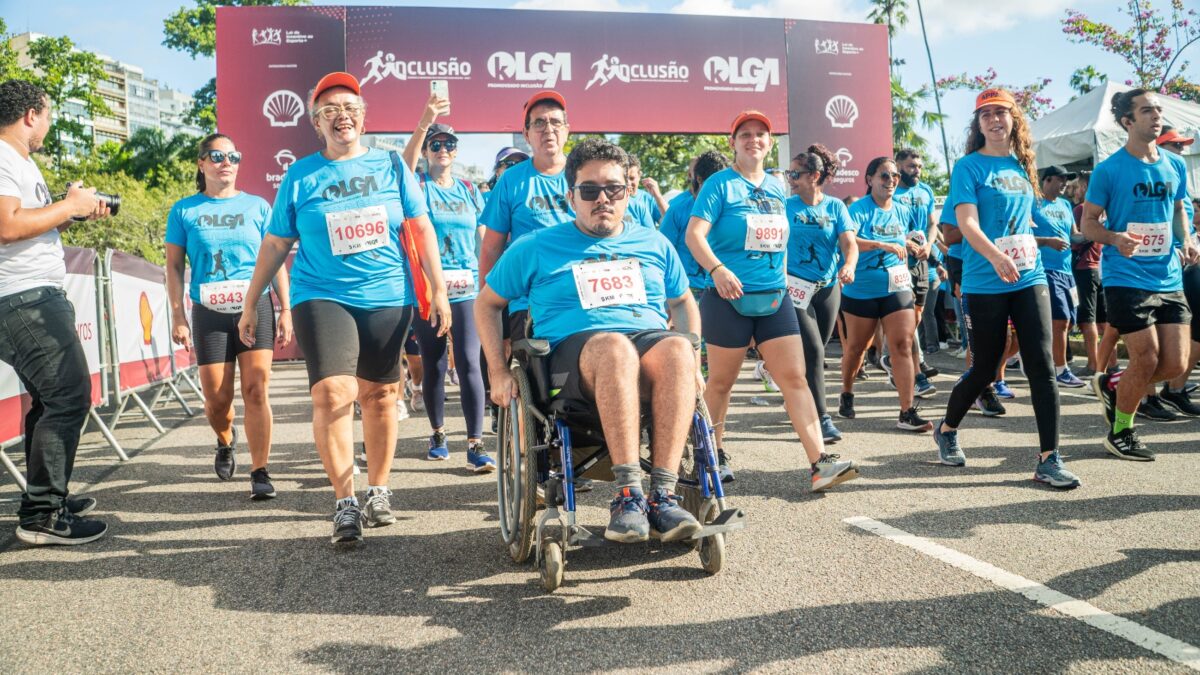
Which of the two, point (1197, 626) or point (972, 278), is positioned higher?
point (972, 278)

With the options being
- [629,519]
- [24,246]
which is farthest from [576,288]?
[24,246]

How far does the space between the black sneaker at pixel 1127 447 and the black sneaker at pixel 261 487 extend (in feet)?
15.4

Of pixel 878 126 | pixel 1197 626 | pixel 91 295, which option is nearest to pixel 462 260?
pixel 91 295

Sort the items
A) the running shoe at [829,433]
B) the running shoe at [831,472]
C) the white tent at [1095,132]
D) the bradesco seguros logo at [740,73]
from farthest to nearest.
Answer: the bradesco seguros logo at [740,73] → the white tent at [1095,132] → the running shoe at [829,433] → the running shoe at [831,472]

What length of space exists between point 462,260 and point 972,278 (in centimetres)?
329

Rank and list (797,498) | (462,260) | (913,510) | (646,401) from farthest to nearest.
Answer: (462,260) < (797,498) < (913,510) < (646,401)

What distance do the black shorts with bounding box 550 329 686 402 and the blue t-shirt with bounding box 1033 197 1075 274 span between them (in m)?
5.65

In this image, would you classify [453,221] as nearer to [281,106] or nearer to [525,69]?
[525,69]

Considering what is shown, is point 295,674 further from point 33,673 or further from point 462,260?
point 462,260

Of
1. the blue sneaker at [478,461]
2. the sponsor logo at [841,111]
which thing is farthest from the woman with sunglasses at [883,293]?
the sponsor logo at [841,111]

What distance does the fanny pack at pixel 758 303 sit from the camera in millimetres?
4488

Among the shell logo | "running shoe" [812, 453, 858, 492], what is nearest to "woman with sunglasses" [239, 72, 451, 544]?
"running shoe" [812, 453, 858, 492]

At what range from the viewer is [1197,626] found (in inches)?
96.0

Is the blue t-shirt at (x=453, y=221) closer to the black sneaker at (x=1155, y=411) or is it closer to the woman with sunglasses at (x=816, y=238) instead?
the woman with sunglasses at (x=816, y=238)
